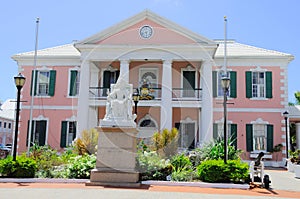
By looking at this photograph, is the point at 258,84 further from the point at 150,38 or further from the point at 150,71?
the point at 150,38

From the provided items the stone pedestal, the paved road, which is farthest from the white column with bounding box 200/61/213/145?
the stone pedestal

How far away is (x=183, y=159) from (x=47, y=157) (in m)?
5.20

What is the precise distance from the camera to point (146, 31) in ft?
63.6

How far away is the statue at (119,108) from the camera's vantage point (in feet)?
32.0

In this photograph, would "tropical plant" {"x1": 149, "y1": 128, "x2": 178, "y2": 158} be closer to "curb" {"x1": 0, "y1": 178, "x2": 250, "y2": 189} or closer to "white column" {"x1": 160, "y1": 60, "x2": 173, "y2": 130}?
"white column" {"x1": 160, "y1": 60, "x2": 173, "y2": 130}

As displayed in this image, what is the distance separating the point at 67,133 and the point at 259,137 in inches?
486

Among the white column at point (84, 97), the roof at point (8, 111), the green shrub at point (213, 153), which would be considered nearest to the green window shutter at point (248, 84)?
the green shrub at point (213, 153)

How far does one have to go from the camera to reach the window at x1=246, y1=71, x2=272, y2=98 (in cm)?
2058

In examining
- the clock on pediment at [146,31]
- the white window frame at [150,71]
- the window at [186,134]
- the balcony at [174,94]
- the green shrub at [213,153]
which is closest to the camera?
the green shrub at [213,153]

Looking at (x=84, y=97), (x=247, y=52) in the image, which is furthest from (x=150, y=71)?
(x=247, y=52)

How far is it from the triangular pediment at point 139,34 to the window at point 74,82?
9.81 feet

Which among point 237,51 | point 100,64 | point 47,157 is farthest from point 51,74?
point 237,51

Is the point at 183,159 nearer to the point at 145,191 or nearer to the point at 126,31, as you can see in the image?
the point at 145,191

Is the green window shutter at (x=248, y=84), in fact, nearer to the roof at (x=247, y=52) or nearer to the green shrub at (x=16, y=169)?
the roof at (x=247, y=52)
